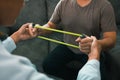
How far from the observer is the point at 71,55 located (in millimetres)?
1938

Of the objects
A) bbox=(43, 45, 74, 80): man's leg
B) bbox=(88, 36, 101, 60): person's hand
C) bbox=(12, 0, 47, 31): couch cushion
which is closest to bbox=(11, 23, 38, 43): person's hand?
bbox=(43, 45, 74, 80): man's leg

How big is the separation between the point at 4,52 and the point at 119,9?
2.13 meters

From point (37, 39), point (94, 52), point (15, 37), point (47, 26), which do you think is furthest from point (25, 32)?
point (37, 39)

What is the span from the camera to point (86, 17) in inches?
73.7

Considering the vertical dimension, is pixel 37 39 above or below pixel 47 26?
below

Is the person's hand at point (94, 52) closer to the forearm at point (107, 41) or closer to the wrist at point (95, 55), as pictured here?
the wrist at point (95, 55)

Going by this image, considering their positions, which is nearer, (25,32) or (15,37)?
(15,37)

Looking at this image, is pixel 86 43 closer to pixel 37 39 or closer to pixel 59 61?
pixel 59 61

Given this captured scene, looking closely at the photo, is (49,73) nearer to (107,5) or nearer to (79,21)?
(79,21)

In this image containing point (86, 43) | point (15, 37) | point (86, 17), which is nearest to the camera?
point (86, 43)

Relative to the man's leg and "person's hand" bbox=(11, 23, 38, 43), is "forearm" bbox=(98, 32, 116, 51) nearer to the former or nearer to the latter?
the man's leg

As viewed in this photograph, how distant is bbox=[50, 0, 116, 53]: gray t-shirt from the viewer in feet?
5.90

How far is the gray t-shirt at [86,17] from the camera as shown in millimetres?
1797

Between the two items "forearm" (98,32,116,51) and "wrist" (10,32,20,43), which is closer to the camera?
"wrist" (10,32,20,43)
